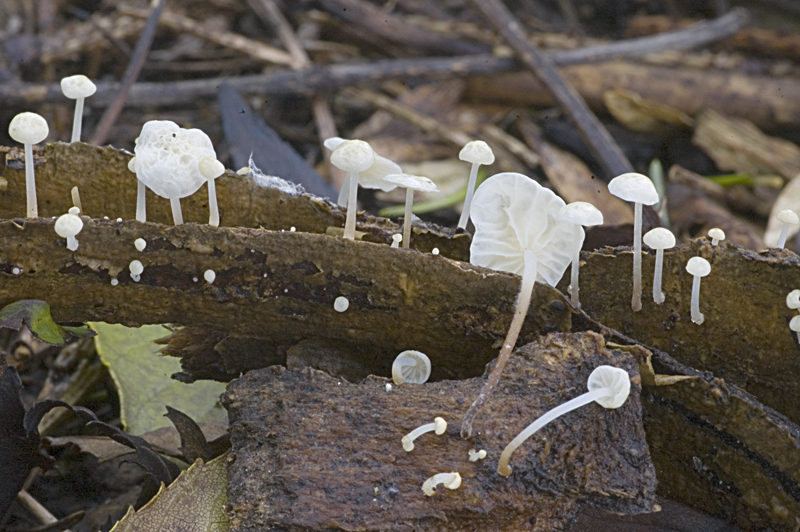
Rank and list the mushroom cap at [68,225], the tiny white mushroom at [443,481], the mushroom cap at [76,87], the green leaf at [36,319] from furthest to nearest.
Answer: the mushroom cap at [76,87] → the green leaf at [36,319] → the mushroom cap at [68,225] → the tiny white mushroom at [443,481]

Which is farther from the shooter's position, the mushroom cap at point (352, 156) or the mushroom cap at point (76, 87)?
the mushroom cap at point (76, 87)

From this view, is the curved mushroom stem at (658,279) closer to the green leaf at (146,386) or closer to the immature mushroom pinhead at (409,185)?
the immature mushroom pinhead at (409,185)

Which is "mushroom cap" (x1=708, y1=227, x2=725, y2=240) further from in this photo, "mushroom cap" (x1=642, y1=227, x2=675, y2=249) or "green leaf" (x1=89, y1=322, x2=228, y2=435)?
"green leaf" (x1=89, y1=322, x2=228, y2=435)

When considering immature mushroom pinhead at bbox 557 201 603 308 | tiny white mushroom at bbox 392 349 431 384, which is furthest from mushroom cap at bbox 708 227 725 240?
tiny white mushroom at bbox 392 349 431 384

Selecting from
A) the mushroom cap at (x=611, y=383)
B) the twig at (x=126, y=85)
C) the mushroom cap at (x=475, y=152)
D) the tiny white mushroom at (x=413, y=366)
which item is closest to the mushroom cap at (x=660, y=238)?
the mushroom cap at (x=611, y=383)

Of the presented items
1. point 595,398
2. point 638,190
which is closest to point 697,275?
point 638,190

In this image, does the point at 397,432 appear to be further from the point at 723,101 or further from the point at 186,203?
the point at 723,101
